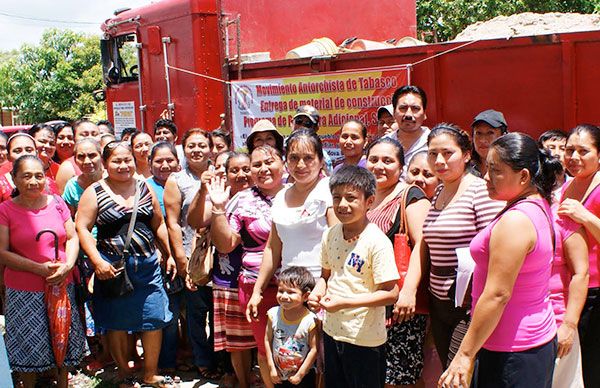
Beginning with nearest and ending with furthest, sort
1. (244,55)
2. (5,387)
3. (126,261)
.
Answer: (5,387)
(126,261)
(244,55)

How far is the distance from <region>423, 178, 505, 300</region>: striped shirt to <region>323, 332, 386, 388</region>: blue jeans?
0.41m

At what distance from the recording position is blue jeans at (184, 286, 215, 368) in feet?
15.3

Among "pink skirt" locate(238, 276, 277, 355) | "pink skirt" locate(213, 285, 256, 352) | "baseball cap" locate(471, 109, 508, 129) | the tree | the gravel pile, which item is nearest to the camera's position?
"pink skirt" locate(238, 276, 277, 355)

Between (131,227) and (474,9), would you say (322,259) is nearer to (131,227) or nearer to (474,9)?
(131,227)

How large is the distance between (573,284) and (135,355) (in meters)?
3.17

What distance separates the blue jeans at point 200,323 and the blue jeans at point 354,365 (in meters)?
1.66

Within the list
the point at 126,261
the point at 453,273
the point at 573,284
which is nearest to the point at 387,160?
the point at 453,273

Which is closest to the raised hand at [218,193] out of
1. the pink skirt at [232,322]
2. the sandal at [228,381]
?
the pink skirt at [232,322]

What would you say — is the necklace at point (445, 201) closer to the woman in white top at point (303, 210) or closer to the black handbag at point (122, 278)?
the woman in white top at point (303, 210)

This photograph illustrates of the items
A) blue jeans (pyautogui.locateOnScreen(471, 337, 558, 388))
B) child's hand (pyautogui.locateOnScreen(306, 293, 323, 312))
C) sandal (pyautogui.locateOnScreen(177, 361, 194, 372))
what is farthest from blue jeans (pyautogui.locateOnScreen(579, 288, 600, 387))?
sandal (pyautogui.locateOnScreen(177, 361, 194, 372))

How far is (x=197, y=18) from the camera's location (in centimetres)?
727

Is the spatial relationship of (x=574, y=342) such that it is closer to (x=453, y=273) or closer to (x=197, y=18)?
(x=453, y=273)

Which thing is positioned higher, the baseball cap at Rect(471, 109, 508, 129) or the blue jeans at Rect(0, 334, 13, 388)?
the baseball cap at Rect(471, 109, 508, 129)

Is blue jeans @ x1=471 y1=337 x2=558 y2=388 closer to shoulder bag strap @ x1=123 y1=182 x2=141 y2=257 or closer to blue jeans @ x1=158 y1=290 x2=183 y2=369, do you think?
shoulder bag strap @ x1=123 y1=182 x2=141 y2=257
